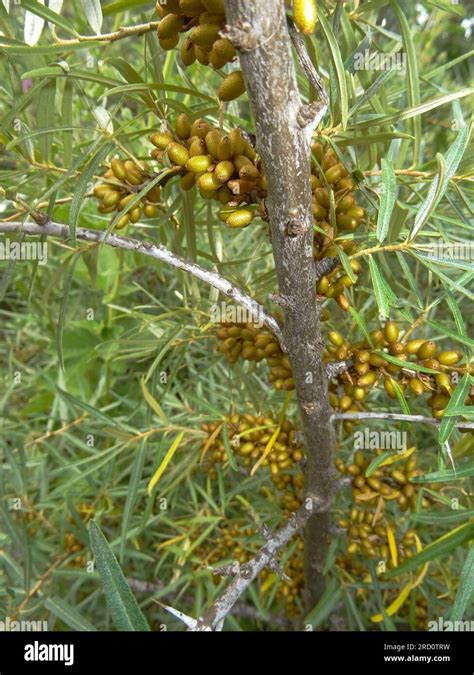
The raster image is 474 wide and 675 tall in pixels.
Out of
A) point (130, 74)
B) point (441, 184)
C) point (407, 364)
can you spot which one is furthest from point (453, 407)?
point (130, 74)

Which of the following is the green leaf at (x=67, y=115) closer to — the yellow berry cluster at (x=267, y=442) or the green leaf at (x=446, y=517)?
the yellow berry cluster at (x=267, y=442)

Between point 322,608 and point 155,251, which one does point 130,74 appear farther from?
point 322,608

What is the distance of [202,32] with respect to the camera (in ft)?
1.16

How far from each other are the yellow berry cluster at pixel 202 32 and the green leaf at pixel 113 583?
1.15ft

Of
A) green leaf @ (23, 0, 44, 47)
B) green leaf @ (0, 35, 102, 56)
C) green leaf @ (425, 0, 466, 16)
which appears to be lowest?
green leaf @ (0, 35, 102, 56)

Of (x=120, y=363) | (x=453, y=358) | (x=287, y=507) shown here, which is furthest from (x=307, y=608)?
(x=120, y=363)

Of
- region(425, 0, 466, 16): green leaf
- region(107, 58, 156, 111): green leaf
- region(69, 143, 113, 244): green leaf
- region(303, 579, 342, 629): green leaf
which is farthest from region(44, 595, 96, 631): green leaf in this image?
region(425, 0, 466, 16): green leaf

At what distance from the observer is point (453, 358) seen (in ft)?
1.71

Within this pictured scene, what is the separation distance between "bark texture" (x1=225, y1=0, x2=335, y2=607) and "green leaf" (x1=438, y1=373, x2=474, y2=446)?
13cm

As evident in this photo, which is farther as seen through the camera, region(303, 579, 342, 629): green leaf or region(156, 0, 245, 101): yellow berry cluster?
region(303, 579, 342, 629): green leaf

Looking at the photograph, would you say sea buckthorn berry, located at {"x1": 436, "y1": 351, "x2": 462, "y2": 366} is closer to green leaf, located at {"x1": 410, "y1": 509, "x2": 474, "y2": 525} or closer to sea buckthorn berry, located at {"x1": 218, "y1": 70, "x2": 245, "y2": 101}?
green leaf, located at {"x1": 410, "y1": 509, "x2": 474, "y2": 525}

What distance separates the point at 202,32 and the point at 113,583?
408mm

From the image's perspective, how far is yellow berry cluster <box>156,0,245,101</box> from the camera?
348 millimetres
